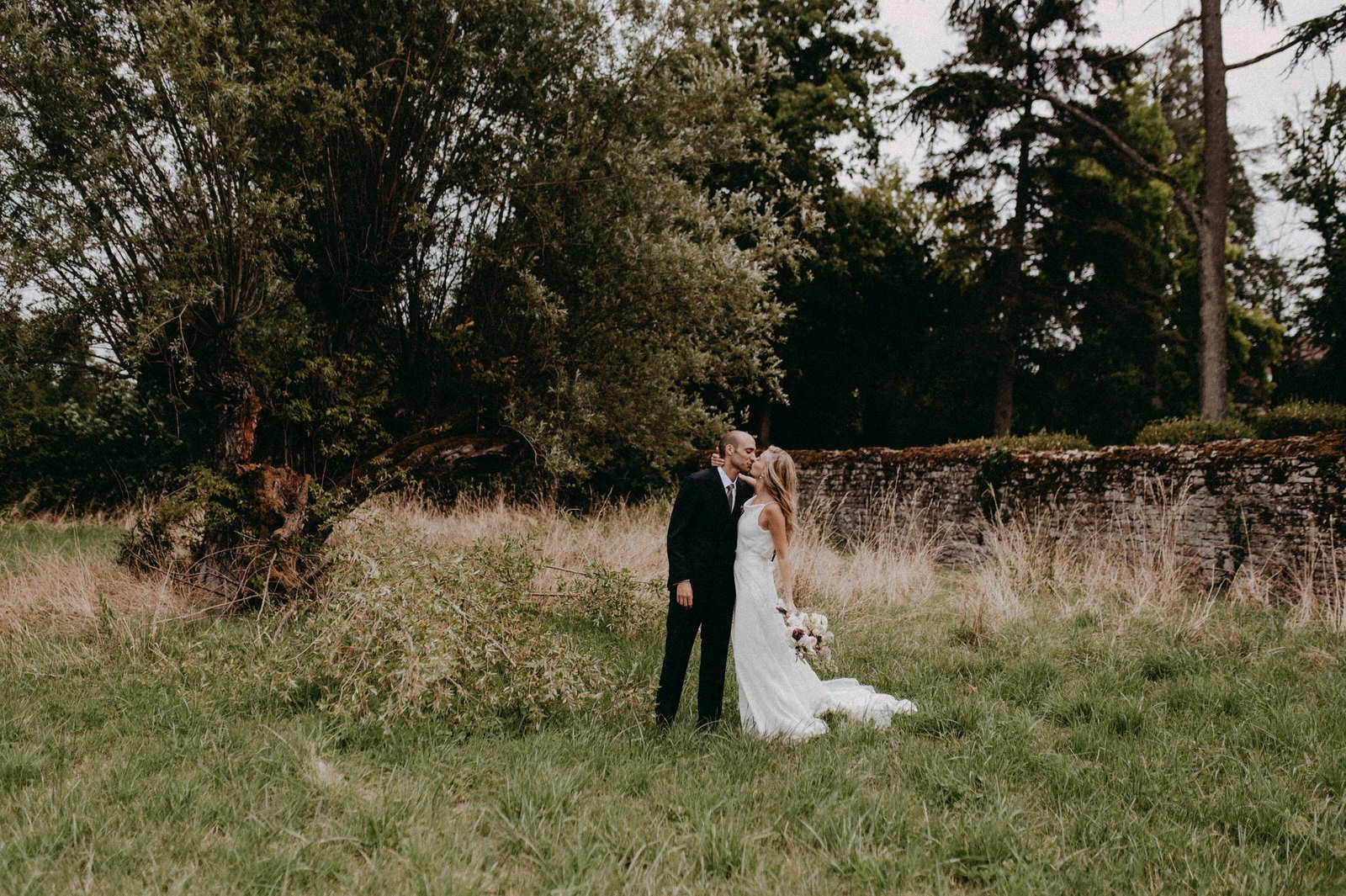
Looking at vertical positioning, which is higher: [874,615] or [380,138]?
[380,138]

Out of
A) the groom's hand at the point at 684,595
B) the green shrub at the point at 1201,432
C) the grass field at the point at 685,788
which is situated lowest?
the grass field at the point at 685,788

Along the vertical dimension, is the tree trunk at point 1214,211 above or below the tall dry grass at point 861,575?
above

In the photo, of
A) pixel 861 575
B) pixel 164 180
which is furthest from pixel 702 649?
pixel 164 180

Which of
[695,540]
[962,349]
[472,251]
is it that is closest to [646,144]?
[472,251]

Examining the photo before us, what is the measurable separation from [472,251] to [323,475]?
301 centimetres

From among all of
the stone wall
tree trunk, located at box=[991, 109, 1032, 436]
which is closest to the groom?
the stone wall

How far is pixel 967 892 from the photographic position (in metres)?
2.98

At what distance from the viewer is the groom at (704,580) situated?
484 cm

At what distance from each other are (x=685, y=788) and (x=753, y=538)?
1753 millimetres

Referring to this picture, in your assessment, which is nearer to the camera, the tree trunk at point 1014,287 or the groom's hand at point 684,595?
the groom's hand at point 684,595

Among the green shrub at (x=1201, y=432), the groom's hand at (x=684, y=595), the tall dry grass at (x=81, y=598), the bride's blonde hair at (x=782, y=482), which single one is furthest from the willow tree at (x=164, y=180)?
the green shrub at (x=1201, y=432)

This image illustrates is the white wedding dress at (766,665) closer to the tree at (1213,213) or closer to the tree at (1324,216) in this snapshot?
the tree at (1213,213)

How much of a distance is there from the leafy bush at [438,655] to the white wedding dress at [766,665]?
0.73 meters

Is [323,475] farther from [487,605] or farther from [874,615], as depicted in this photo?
[874,615]
